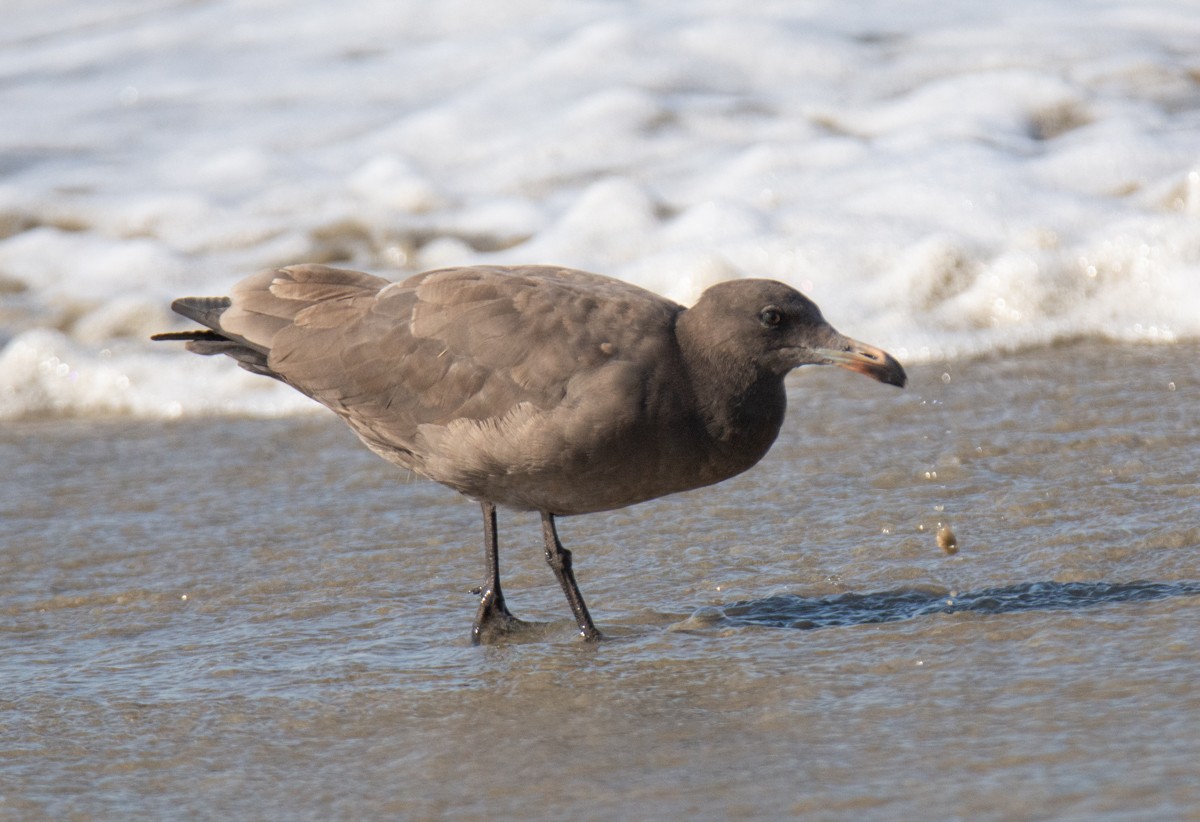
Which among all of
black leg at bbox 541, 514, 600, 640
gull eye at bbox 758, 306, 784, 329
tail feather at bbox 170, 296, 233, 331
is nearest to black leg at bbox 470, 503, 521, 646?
black leg at bbox 541, 514, 600, 640

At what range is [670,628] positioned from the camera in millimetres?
4172

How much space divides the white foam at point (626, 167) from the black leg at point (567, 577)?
2.61m

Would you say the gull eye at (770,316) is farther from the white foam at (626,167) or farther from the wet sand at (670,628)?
the white foam at (626,167)

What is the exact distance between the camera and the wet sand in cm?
312

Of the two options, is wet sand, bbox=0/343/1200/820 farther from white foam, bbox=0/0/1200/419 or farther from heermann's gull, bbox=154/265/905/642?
white foam, bbox=0/0/1200/419

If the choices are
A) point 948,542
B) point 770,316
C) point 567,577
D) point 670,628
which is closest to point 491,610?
point 567,577

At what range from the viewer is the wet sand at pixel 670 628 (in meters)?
3.12

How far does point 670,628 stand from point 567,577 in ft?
1.05

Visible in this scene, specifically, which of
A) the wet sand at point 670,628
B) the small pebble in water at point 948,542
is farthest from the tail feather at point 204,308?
the small pebble in water at point 948,542

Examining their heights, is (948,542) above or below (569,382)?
below

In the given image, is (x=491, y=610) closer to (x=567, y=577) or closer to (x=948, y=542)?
(x=567, y=577)

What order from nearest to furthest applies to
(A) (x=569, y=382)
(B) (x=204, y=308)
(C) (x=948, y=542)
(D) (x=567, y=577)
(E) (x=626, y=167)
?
(A) (x=569, y=382)
(D) (x=567, y=577)
(C) (x=948, y=542)
(B) (x=204, y=308)
(E) (x=626, y=167)

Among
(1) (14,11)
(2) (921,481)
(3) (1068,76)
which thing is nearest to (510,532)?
(2) (921,481)

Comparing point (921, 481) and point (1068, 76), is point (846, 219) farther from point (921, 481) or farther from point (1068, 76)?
point (921, 481)
